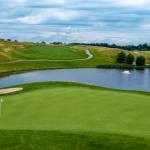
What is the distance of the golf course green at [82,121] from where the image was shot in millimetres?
7664

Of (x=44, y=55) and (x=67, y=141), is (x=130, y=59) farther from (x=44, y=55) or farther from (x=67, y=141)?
(x=67, y=141)

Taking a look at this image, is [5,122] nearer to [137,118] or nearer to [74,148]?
[74,148]

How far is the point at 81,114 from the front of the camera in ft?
33.5

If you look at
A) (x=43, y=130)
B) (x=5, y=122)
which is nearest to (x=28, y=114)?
(x=5, y=122)

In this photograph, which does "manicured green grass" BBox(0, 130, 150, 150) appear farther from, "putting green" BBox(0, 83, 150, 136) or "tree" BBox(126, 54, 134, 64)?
"tree" BBox(126, 54, 134, 64)

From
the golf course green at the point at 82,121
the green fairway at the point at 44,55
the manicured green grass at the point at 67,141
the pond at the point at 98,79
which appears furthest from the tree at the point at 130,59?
the manicured green grass at the point at 67,141

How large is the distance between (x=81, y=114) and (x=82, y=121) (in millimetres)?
872

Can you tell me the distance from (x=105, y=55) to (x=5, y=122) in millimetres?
83061

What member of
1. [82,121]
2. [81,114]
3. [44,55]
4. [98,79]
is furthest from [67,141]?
[44,55]

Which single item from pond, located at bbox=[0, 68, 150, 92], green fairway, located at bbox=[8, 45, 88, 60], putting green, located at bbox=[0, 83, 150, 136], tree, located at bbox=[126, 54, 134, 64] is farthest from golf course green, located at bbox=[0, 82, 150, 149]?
green fairway, located at bbox=[8, 45, 88, 60]

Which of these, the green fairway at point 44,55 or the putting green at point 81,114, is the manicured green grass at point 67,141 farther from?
the green fairway at point 44,55

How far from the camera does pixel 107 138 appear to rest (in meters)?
7.79

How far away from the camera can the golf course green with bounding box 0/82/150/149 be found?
25.1 feet

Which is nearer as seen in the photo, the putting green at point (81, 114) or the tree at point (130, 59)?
the putting green at point (81, 114)
